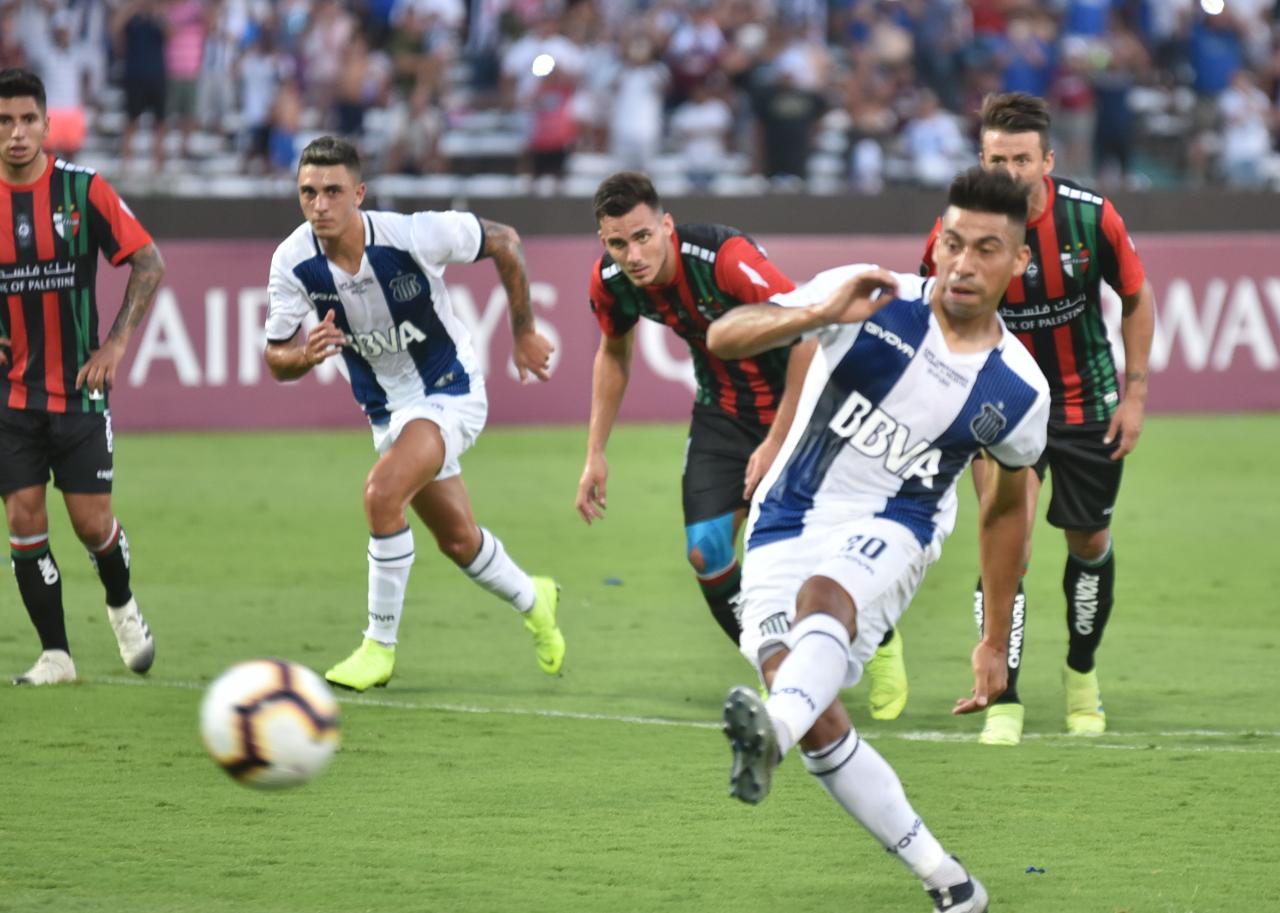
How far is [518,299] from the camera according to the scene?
27.6ft

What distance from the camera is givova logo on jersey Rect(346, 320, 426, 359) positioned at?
8.28 metres

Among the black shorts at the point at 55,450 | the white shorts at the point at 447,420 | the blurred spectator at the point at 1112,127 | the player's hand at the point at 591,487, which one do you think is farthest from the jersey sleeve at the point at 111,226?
the blurred spectator at the point at 1112,127

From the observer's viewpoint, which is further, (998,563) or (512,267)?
(512,267)

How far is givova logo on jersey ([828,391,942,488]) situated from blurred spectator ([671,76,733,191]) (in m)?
14.4

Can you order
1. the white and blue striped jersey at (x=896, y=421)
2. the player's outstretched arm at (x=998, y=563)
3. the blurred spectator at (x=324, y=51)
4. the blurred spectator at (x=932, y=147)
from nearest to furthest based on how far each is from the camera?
the white and blue striped jersey at (x=896, y=421)
the player's outstretched arm at (x=998, y=563)
the blurred spectator at (x=324, y=51)
the blurred spectator at (x=932, y=147)

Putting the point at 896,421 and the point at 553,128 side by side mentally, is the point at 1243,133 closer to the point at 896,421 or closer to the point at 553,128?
the point at 553,128

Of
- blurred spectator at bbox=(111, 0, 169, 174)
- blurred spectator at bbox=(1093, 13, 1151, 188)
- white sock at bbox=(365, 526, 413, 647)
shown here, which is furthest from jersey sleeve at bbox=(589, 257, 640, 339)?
blurred spectator at bbox=(1093, 13, 1151, 188)

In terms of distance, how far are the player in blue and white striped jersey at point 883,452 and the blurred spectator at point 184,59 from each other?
14.5m

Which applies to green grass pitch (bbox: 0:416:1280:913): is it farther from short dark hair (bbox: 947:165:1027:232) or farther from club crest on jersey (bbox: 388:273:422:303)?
short dark hair (bbox: 947:165:1027:232)

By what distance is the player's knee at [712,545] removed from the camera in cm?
762

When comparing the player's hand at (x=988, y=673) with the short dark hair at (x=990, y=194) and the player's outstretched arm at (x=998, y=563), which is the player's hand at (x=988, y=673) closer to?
the player's outstretched arm at (x=998, y=563)

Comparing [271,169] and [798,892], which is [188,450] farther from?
[798,892]

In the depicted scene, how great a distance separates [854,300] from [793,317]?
0.15m

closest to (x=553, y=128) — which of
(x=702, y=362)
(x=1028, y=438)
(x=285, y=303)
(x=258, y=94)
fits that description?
(x=258, y=94)
